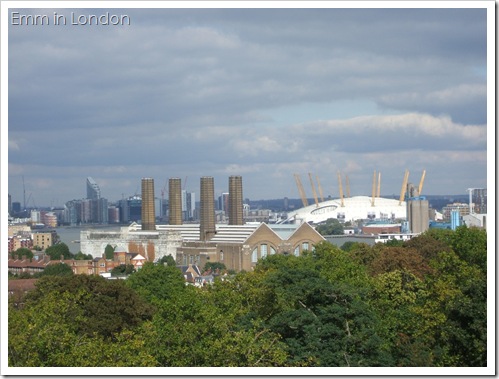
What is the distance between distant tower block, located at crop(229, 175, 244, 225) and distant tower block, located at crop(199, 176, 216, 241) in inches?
56.8

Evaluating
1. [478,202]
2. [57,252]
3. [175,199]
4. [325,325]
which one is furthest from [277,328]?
[478,202]

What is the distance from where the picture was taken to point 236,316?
21688mm

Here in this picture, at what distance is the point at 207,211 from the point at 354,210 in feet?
239

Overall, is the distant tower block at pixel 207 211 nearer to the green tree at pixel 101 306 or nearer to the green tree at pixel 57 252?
the green tree at pixel 57 252

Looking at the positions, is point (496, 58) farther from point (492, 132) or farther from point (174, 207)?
point (174, 207)

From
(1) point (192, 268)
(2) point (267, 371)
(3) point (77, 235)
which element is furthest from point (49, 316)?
(3) point (77, 235)

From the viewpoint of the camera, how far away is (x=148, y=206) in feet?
294

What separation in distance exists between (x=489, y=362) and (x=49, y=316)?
26.8 feet

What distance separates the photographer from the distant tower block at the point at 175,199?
8712 cm

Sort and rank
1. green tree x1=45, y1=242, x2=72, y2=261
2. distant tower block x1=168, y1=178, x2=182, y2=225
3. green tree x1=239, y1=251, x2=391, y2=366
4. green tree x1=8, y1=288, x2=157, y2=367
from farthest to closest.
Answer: distant tower block x1=168, y1=178, x2=182, y2=225, green tree x1=45, y1=242, x2=72, y2=261, green tree x1=239, y1=251, x2=391, y2=366, green tree x1=8, y1=288, x2=157, y2=367

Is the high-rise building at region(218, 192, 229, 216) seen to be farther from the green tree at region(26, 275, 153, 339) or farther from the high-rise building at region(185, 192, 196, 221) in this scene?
the green tree at region(26, 275, 153, 339)

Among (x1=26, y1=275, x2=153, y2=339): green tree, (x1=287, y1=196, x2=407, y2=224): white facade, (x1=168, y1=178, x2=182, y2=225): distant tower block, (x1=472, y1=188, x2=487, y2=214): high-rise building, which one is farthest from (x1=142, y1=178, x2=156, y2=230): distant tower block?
(x1=26, y1=275, x2=153, y2=339): green tree

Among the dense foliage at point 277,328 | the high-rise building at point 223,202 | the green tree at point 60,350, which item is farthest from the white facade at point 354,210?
the green tree at point 60,350

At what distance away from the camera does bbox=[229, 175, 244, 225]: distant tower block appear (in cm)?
8350
